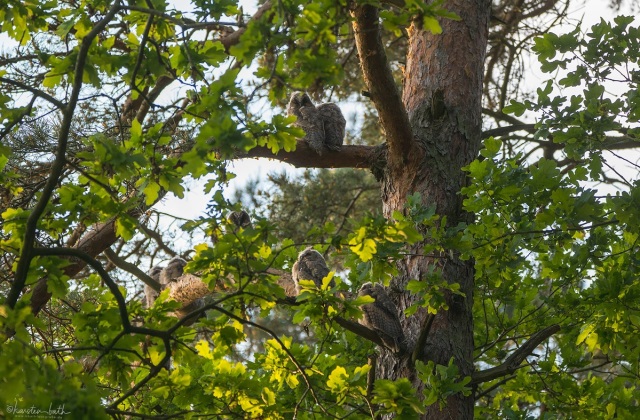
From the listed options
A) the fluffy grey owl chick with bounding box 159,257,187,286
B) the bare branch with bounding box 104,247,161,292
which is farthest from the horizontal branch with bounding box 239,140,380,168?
the bare branch with bounding box 104,247,161,292

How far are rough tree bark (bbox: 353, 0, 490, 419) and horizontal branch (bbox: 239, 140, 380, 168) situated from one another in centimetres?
20

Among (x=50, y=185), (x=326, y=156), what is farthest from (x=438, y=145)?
(x=50, y=185)

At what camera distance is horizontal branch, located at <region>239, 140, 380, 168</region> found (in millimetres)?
4652

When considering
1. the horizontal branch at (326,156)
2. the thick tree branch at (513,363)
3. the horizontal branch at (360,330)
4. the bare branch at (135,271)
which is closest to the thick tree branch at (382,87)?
the horizontal branch at (326,156)

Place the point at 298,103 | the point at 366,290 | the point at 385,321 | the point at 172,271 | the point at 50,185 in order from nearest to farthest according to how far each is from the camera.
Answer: the point at 50,185 < the point at 385,321 < the point at 366,290 < the point at 172,271 < the point at 298,103

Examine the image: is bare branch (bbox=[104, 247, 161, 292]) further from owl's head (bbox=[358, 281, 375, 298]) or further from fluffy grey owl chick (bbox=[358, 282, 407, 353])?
fluffy grey owl chick (bbox=[358, 282, 407, 353])

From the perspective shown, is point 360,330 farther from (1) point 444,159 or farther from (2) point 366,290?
(1) point 444,159

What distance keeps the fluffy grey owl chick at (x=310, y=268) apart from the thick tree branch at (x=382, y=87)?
73 centimetres

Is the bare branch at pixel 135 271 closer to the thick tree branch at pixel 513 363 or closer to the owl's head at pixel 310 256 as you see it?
the owl's head at pixel 310 256

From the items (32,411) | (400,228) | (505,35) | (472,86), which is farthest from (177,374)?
(505,35)

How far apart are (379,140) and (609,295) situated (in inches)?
190

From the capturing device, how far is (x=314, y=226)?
4129 mm

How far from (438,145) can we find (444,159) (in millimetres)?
89

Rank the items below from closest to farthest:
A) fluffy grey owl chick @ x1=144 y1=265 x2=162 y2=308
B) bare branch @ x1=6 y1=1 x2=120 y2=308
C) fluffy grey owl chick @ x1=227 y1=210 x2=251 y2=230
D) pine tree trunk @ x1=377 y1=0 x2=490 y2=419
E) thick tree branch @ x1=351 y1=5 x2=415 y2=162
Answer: bare branch @ x1=6 y1=1 x2=120 y2=308 < thick tree branch @ x1=351 y1=5 x2=415 y2=162 < pine tree trunk @ x1=377 y1=0 x2=490 y2=419 < fluffy grey owl chick @ x1=227 y1=210 x2=251 y2=230 < fluffy grey owl chick @ x1=144 y1=265 x2=162 y2=308
